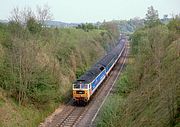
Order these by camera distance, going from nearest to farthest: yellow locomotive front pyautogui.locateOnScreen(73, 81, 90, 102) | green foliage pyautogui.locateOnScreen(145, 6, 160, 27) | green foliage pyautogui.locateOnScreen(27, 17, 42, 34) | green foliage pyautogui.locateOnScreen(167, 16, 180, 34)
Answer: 1. yellow locomotive front pyautogui.locateOnScreen(73, 81, 90, 102)
2. green foliage pyautogui.locateOnScreen(27, 17, 42, 34)
3. green foliage pyautogui.locateOnScreen(167, 16, 180, 34)
4. green foliage pyautogui.locateOnScreen(145, 6, 160, 27)

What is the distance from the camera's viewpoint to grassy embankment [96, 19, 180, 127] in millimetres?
15984

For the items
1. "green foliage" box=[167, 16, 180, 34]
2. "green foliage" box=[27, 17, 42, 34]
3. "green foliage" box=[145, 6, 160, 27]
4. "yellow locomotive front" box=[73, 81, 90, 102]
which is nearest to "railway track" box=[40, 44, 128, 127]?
"yellow locomotive front" box=[73, 81, 90, 102]

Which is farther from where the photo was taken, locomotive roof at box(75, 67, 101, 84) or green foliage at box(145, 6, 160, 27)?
green foliage at box(145, 6, 160, 27)

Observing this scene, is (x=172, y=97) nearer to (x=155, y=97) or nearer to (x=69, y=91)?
(x=155, y=97)

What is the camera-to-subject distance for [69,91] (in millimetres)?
32312

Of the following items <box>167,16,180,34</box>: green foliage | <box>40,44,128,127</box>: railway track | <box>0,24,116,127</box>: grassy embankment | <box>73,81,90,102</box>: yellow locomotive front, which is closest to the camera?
<box>0,24,116,127</box>: grassy embankment

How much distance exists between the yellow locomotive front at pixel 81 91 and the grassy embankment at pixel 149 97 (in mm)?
3659

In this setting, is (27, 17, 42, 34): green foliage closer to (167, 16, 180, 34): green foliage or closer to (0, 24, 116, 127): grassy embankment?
(0, 24, 116, 127): grassy embankment

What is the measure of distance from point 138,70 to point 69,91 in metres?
7.99

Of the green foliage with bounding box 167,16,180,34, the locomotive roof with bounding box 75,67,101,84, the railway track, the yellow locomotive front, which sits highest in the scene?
the green foliage with bounding box 167,16,180,34

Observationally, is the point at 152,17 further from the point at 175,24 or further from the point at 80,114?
the point at 80,114

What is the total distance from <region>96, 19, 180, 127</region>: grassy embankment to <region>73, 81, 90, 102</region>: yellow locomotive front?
12.0ft

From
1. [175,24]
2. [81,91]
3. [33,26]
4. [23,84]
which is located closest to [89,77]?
[81,91]

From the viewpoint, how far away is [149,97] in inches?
854
